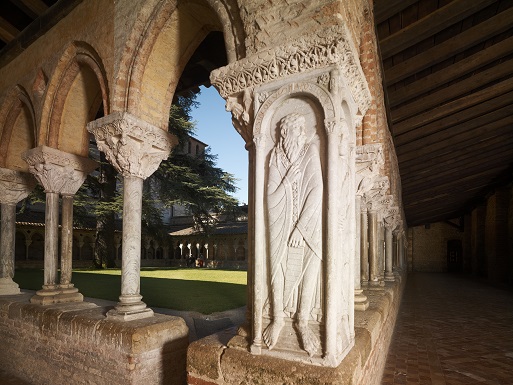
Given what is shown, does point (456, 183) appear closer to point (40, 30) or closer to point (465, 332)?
point (465, 332)

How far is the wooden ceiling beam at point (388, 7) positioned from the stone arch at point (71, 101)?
3.36 meters

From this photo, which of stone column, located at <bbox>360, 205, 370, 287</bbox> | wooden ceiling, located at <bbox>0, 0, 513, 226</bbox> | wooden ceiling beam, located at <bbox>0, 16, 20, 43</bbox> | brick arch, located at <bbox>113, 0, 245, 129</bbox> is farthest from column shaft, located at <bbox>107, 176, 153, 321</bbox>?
wooden ceiling beam, located at <bbox>0, 16, 20, 43</bbox>

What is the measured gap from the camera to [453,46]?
446cm

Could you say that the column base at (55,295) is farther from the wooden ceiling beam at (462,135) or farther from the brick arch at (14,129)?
the wooden ceiling beam at (462,135)

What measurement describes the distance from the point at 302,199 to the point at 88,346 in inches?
114

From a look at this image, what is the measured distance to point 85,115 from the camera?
5062 millimetres

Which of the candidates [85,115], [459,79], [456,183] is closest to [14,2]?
[85,115]

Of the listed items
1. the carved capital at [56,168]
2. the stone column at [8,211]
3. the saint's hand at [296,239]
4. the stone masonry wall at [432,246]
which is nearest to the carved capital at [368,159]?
the saint's hand at [296,239]

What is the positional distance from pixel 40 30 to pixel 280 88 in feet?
14.8

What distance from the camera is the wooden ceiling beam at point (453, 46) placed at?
4129mm

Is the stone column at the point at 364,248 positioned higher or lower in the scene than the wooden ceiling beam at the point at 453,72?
lower

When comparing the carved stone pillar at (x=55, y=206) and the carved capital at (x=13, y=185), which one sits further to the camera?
the carved capital at (x=13, y=185)

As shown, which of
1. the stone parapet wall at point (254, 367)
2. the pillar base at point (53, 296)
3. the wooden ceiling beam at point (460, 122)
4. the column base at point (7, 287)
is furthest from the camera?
the wooden ceiling beam at point (460, 122)

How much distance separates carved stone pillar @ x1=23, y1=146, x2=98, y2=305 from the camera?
455 cm
